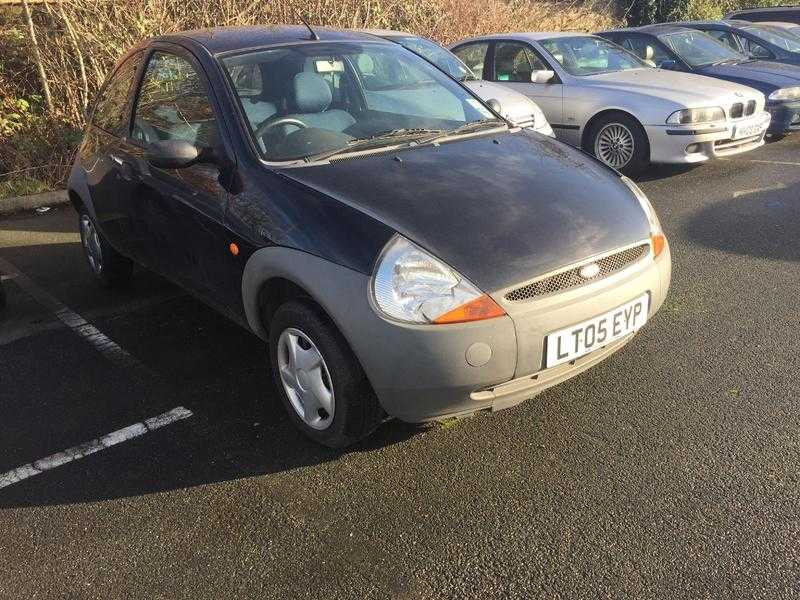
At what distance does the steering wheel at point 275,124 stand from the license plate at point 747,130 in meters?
5.47

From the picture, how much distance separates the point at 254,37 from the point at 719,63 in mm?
7565

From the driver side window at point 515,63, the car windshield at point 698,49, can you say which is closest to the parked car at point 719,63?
the car windshield at point 698,49

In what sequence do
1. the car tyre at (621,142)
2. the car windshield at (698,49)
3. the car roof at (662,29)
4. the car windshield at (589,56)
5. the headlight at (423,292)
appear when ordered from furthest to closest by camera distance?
the car roof at (662,29) → the car windshield at (698,49) → the car windshield at (589,56) → the car tyre at (621,142) → the headlight at (423,292)

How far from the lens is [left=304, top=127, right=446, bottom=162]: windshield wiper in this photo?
3.22 metres

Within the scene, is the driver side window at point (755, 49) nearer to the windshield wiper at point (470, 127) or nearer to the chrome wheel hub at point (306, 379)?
the windshield wiper at point (470, 127)

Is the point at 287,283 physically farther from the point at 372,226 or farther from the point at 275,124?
the point at 275,124

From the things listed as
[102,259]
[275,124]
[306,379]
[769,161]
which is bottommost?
[769,161]

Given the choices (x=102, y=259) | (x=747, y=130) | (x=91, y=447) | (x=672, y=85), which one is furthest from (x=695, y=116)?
(x=91, y=447)

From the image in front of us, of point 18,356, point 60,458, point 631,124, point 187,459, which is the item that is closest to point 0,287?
point 18,356

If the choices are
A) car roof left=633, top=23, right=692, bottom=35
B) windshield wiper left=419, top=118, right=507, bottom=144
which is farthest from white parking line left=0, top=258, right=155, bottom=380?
car roof left=633, top=23, right=692, bottom=35

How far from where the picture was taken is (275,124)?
3383mm

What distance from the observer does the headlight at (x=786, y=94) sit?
8453mm

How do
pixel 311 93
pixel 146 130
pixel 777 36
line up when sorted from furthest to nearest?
pixel 777 36 < pixel 146 130 < pixel 311 93

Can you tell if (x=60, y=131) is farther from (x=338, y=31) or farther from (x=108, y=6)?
(x=338, y=31)
